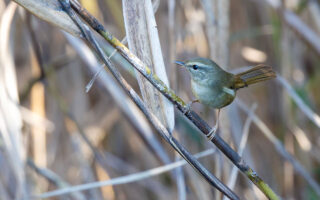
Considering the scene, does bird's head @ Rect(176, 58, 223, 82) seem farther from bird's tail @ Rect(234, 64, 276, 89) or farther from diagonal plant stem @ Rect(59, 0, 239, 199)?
diagonal plant stem @ Rect(59, 0, 239, 199)

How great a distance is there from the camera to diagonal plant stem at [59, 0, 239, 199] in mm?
904

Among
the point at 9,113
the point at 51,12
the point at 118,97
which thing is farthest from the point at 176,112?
the point at 51,12

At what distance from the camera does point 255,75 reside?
1.67 meters

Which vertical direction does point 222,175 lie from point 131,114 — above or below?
below

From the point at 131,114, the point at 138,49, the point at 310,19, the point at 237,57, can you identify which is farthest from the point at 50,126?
the point at 310,19

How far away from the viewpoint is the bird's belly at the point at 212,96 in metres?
1.65

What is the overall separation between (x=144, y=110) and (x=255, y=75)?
0.83 metres

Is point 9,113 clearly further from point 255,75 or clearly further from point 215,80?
point 255,75

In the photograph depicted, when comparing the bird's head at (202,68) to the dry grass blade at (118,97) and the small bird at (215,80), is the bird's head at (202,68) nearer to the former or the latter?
the small bird at (215,80)

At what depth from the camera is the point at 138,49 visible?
107cm

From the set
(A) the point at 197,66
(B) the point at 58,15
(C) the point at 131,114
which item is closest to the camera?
(B) the point at 58,15

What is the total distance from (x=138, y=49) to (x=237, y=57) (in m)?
1.76

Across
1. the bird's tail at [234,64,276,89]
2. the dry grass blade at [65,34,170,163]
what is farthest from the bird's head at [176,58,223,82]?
the dry grass blade at [65,34,170,163]

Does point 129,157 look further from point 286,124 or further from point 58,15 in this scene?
point 58,15
